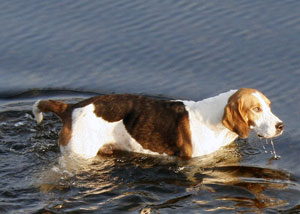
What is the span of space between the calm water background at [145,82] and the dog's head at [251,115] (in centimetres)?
75

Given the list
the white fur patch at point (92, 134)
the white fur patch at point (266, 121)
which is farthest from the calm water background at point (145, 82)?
the white fur patch at point (266, 121)

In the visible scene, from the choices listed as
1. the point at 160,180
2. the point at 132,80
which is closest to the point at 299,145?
the point at 160,180

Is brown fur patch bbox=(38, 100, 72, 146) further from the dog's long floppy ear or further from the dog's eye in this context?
the dog's eye

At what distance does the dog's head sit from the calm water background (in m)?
0.75

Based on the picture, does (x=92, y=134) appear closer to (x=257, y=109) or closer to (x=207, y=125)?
(x=207, y=125)

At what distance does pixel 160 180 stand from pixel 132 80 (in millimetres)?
3159

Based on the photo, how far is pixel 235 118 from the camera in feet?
28.9

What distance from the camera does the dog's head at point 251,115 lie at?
8.70 metres

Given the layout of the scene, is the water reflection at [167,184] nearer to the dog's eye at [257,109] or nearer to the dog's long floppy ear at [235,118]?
the dog's long floppy ear at [235,118]

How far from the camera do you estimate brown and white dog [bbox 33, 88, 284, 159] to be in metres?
8.95

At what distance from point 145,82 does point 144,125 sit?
268cm

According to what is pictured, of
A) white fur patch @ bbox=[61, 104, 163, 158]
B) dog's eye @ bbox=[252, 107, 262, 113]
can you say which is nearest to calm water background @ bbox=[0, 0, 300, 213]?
white fur patch @ bbox=[61, 104, 163, 158]

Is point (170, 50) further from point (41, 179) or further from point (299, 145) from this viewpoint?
point (41, 179)

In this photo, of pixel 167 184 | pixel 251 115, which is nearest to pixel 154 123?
pixel 167 184
